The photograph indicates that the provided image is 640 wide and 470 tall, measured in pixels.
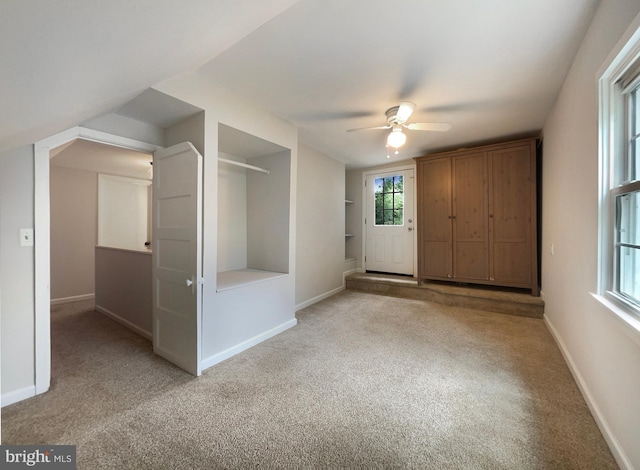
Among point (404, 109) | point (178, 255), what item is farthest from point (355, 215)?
point (178, 255)

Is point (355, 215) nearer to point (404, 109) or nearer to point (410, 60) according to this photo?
point (404, 109)

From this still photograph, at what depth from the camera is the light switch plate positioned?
5.99 ft

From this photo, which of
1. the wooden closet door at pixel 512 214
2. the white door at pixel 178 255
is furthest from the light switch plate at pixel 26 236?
the wooden closet door at pixel 512 214

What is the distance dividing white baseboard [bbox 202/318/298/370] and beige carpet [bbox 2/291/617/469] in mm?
89

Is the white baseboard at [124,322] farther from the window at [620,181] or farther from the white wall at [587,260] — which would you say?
the window at [620,181]

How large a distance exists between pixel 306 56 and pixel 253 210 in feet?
6.59

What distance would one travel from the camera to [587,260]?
1779 millimetres

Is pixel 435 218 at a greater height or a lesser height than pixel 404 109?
lesser

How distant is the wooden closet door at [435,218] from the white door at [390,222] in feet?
1.96

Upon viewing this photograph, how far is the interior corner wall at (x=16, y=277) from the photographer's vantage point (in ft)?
5.76

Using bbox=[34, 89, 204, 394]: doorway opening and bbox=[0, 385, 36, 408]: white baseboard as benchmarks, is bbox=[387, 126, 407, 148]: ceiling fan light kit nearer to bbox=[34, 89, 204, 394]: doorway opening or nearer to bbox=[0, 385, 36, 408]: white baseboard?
bbox=[34, 89, 204, 394]: doorway opening

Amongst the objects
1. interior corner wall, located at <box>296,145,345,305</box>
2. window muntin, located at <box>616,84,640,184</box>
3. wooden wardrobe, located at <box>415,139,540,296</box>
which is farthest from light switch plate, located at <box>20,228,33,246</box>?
wooden wardrobe, located at <box>415,139,540,296</box>

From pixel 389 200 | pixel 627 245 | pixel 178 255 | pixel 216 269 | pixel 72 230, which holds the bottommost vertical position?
pixel 216 269

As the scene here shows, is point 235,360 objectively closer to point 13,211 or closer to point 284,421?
point 284,421
